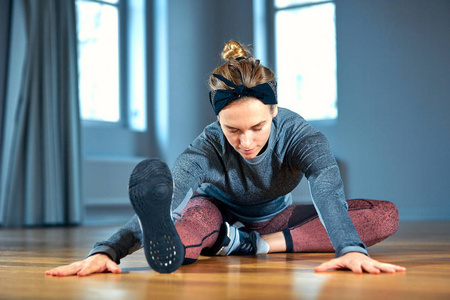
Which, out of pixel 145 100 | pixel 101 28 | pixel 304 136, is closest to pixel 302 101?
pixel 145 100

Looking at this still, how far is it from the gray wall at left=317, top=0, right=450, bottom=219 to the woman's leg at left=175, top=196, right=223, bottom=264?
12.4 ft

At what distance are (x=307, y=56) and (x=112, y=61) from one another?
2003mm

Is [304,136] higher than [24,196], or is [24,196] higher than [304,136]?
[304,136]

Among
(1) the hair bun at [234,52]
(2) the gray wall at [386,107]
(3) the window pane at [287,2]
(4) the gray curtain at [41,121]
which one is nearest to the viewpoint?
(1) the hair bun at [234,52]

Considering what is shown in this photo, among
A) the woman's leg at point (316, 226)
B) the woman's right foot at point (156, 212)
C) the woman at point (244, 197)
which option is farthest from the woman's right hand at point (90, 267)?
the woman's leg at point (316, 226)

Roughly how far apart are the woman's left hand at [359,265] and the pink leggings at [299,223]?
0.47 meters

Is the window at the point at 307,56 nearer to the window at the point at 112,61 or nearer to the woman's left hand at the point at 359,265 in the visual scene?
the window at the point at 112,61

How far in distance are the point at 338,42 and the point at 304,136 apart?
164 inches

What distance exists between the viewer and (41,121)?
4.58 meters

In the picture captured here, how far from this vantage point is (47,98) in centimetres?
456

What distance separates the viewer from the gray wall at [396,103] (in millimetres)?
5172

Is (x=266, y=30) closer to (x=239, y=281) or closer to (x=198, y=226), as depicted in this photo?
(x=198, y=226)

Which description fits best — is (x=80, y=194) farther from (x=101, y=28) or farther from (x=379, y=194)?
(x=379, y=194)

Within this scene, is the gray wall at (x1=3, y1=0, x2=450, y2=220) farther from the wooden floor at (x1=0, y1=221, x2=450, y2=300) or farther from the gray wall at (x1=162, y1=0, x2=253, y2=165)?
the wooden floor at (x1=0, y1=221, x2=450, y2=300)
